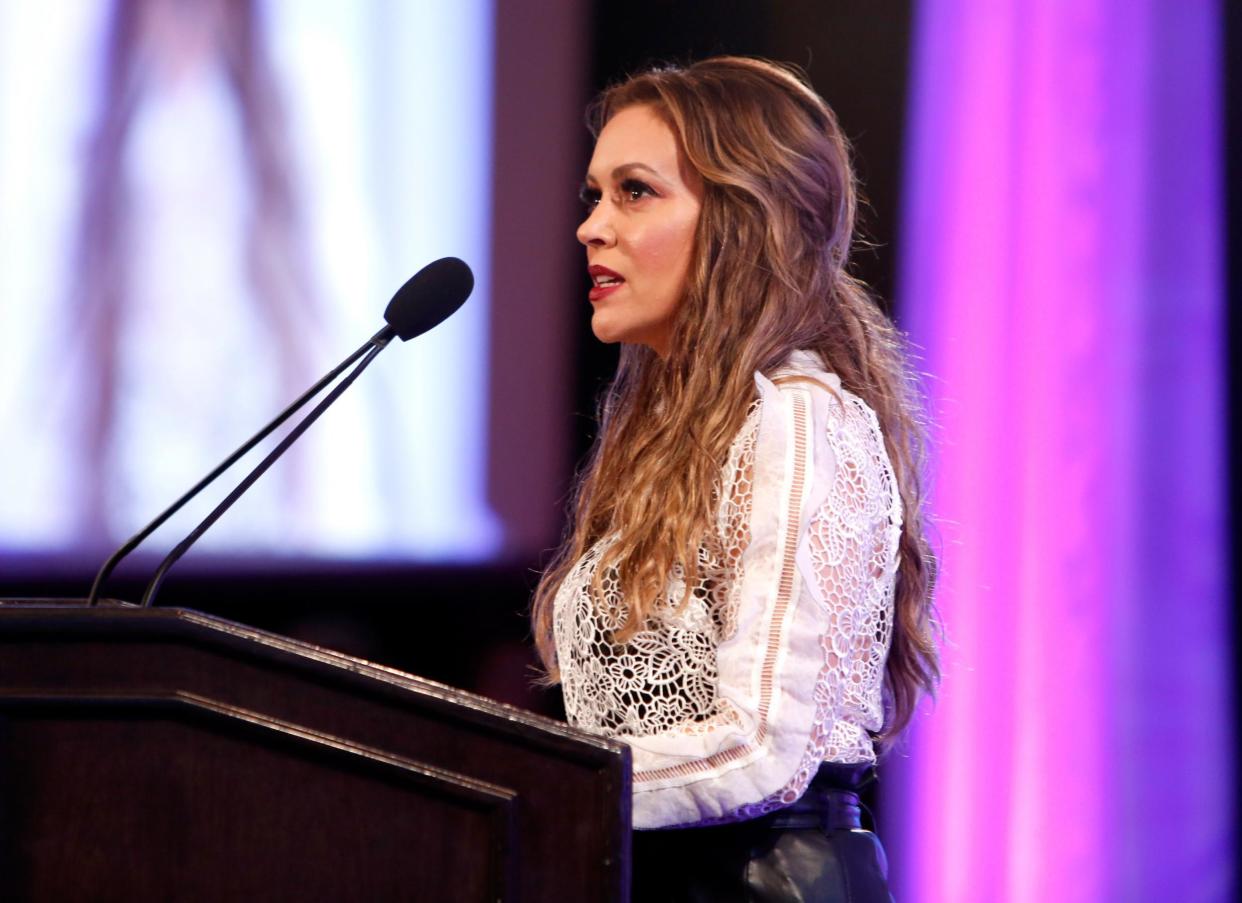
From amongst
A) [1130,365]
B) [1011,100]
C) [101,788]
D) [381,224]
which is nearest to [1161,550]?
[1130,365]

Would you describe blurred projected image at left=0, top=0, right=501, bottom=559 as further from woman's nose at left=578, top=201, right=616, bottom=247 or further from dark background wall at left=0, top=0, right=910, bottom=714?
woman's nose at left=578, top=201, right=616, bottom=247

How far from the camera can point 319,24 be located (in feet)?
9.98

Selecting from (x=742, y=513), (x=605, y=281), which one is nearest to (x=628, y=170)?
(x=605, y=281)

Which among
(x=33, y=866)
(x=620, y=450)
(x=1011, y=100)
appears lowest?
(x=33, y=866)

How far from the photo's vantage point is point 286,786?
0.95 meters

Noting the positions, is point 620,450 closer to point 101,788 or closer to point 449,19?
point 101,788

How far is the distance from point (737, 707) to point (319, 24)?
221 cm

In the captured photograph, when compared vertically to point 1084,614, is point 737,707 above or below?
above

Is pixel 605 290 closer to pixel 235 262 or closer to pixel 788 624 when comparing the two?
pixel 788 624

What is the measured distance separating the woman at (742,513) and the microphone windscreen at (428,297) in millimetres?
272

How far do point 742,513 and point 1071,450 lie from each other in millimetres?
1710

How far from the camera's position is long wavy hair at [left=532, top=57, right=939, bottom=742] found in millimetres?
1580

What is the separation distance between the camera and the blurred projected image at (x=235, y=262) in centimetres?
282

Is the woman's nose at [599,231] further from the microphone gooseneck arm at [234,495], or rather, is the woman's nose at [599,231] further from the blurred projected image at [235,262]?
the blurred projected image at [235,262]
